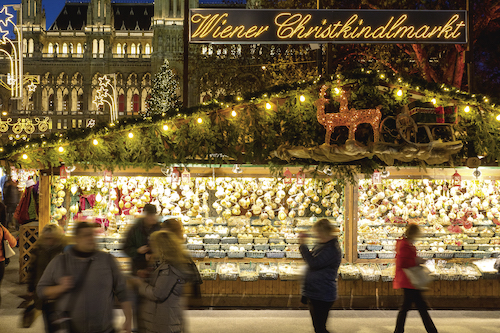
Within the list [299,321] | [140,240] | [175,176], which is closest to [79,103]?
[175,176]

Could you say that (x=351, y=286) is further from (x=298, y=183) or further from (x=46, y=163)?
(x=46, y=163)

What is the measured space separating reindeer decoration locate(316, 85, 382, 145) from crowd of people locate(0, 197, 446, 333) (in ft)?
6.51

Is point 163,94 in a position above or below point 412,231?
above

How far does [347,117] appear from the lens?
6016mm

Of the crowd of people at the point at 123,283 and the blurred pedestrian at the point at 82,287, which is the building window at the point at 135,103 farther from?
the blurred pedestrian at the point at 82,287

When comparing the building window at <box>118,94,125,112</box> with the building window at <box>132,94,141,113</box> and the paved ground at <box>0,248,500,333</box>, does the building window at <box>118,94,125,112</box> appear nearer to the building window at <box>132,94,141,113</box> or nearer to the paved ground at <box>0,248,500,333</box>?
the building window at <box>132,94,141,113</box>

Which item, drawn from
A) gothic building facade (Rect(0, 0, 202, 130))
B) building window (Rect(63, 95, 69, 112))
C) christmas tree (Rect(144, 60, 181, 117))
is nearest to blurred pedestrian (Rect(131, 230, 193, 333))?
christmas tree (Rect(144, 60, 181, 117))

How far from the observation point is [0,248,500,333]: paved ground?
19.4 feet

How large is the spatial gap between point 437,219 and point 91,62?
5540 cm

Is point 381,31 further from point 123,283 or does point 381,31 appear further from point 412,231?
point 123,283

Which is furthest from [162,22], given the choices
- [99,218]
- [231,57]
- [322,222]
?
[322,222]

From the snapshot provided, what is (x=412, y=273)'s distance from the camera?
4.85m

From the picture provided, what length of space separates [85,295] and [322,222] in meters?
2.26

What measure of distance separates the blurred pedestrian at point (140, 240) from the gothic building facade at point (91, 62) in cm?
4918
